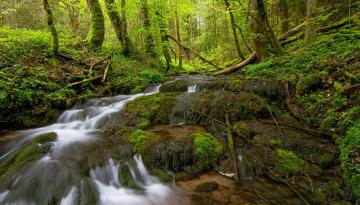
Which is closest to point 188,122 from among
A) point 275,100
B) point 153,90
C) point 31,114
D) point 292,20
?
point 275,100

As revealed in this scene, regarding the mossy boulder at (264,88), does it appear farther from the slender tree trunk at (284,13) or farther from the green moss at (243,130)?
the slender tree trunk at (284,13)

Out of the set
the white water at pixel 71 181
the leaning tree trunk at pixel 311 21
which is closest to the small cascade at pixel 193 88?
the white water at pixel 71 181

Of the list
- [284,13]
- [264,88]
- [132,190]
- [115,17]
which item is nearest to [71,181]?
[132,190]

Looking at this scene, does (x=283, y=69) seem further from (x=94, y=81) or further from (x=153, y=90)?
(x=94, y=81)

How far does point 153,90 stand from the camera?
11.2 meters

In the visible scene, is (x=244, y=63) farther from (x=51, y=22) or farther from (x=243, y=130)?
(x=51, y=22)

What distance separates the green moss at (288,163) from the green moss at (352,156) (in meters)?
0.77

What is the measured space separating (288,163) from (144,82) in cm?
802

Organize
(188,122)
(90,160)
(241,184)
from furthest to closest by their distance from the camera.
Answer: (188,122), (90,160), (241,184)

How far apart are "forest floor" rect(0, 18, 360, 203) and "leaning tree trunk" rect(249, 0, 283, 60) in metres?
0.71

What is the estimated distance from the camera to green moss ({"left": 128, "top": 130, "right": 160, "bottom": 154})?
6039 millimetres

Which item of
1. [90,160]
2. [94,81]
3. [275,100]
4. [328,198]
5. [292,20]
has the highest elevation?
[292,20]

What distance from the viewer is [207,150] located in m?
5.98

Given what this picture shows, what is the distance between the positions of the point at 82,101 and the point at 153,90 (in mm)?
2956
